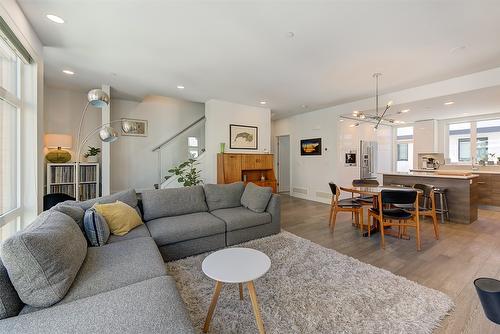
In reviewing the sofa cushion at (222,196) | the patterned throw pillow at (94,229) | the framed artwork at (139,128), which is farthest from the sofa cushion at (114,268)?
the framed artwork at (139,128)

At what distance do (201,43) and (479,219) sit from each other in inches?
241

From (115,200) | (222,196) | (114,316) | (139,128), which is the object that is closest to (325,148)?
→ (222,196)

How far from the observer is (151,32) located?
99.3 inches

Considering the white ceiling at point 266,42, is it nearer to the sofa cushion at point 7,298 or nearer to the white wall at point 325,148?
the white wall at point 325,148

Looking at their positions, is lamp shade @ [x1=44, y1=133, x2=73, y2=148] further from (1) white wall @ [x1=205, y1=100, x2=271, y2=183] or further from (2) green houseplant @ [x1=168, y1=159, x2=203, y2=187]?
(1) white wall @ [x1=205, y1=100, x2=271, y2=183]

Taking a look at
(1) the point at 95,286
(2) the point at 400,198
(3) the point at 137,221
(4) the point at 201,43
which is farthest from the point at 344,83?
(1) the point at 95,286

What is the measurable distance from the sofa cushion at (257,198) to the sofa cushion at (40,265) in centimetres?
224

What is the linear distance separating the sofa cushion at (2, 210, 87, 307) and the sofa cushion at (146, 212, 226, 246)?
1045 millimetres

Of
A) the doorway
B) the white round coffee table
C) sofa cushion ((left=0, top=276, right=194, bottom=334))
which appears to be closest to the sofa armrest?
the white round coffee table

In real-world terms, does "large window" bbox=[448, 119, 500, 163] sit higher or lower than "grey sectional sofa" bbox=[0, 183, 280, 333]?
higher

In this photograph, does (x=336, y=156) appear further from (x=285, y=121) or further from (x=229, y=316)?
(x=229, y=316)

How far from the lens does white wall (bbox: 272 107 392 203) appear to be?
607cm

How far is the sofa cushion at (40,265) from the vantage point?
121 cm

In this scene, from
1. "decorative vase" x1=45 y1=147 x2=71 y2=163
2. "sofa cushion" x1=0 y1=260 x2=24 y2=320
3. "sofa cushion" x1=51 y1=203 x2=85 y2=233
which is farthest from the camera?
"decorative vase" x1=45 y1=147 x2=71 y2=163
